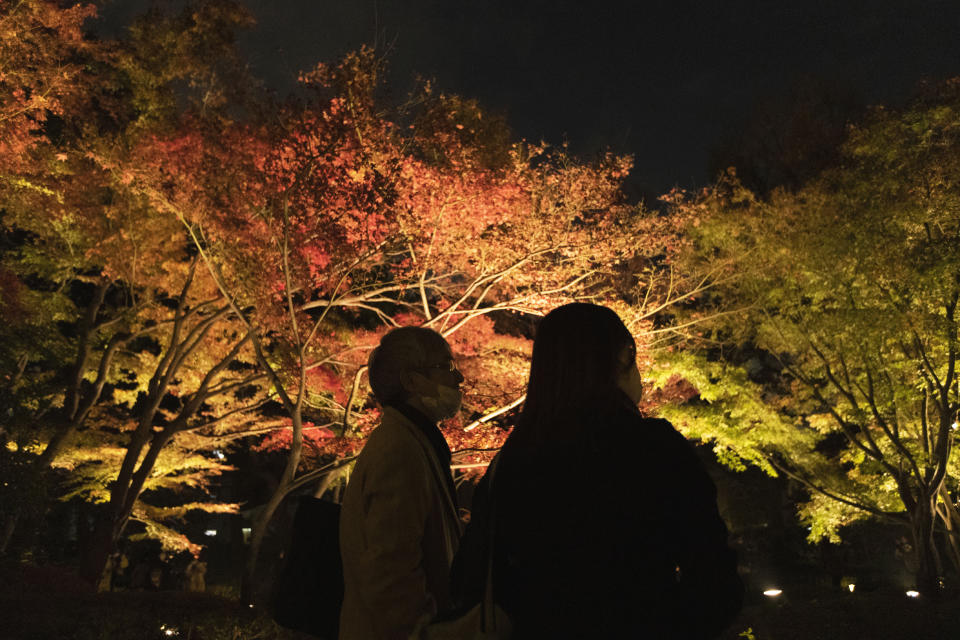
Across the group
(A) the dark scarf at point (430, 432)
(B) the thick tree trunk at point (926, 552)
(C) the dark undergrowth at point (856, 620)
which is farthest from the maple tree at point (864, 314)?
(A) the dark scarf at point (430, 432)

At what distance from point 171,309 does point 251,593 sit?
23.6ft

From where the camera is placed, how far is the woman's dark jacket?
1.23m

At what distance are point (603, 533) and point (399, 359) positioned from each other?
1.11 metres

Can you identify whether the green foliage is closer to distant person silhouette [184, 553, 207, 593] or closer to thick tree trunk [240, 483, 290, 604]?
thick tree trunk [240, 483, 290, 604]

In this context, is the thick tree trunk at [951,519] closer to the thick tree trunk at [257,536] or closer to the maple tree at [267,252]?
the maple tree at [267,252]

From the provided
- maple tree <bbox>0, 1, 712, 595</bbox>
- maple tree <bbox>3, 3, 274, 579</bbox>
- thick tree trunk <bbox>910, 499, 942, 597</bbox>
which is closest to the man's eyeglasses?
maple tree <bbox>0, 1, 712, 595</bbox>

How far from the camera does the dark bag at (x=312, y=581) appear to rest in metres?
2.08

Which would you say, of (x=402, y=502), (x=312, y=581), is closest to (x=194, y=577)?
(x=312, y=581)

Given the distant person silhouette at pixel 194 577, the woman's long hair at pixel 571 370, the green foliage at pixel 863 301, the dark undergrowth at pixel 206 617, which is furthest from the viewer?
the distant person silhouette at pixel 194 577

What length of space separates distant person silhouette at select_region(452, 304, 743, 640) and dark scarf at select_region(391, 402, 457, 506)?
682 millimetres

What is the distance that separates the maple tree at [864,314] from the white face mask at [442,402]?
8817 mm

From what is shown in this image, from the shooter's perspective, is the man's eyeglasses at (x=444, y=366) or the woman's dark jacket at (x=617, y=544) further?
the man's eyeglasses at (x=444, y=366)

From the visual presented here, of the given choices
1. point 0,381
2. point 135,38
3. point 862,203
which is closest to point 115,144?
point 135,38

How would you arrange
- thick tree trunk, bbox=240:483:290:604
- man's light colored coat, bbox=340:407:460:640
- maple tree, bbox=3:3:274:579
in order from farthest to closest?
maple tree, bbox=3:3:274:579, thick tree trunk, bbox=240:483:290:604, man's light colored coat, bbox=340:407:460:640
